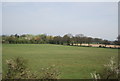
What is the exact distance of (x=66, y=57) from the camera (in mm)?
1911

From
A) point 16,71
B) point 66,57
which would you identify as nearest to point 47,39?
point 66,57

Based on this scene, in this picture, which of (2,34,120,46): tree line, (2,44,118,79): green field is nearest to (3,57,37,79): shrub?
(2,44,118,79): green field

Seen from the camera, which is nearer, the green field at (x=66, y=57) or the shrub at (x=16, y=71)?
the shrub at (x=16, y=71)

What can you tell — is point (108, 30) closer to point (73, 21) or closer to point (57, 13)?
point (73, 21)

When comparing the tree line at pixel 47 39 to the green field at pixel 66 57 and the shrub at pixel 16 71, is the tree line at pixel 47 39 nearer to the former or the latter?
the green field at pixel 66 57

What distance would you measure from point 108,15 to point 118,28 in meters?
0.25

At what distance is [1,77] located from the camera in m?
1.28

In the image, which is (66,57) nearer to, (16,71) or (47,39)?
(47,39)

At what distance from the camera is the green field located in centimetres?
150

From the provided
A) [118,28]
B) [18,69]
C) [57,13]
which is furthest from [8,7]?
[118,28]

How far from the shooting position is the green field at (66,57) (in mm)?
1498

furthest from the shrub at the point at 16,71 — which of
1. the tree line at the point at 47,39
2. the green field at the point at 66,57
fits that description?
the tree line at the point at 47,39

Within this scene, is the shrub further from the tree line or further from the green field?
the tree line

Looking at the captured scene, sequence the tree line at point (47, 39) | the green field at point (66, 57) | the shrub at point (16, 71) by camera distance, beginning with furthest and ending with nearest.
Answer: the tree line at point (47, 39) < the green field at point (66, 57) < the shrub at point (16, 71)
